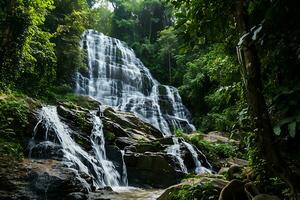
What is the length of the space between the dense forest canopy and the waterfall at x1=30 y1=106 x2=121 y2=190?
130 centimetres

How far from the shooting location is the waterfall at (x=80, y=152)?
10.3m

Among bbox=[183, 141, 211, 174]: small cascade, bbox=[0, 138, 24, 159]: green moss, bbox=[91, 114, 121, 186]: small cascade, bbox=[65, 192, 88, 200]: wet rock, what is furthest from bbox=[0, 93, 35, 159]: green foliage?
bbox=[183, 141, 211, 174]: small cascade

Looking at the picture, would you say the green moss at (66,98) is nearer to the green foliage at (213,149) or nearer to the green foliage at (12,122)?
the green foliage at (213,149)

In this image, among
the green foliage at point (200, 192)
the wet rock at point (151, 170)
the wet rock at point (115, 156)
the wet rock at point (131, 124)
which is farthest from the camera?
the wet rock at point (131, 124)

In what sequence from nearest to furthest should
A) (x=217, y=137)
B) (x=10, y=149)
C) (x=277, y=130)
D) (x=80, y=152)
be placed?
(x=277, y=130), (x=10, y=149), (x=80, y=152), (x=217, y=137)

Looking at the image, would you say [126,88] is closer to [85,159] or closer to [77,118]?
[77,118]

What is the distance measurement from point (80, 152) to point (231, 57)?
6.59 metres

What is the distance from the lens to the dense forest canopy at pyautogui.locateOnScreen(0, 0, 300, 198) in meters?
2.85

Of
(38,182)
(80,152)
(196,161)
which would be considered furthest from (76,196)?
(196,161)

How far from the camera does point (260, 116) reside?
2.93 metres

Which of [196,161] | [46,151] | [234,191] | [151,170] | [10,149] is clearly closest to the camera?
[234,191]

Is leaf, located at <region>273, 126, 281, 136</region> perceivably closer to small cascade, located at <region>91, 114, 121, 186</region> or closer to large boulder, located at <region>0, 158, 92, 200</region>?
large boulder, located at <region>0, 158, 92, 200</region>

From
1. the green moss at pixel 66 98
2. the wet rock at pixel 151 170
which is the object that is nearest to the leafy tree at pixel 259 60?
the wet rock at pixel 151 170

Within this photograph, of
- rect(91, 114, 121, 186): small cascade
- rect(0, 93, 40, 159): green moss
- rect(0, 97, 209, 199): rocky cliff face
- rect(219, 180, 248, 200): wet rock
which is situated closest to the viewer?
Result: rect(219, 180, 248, 200): wet rock
